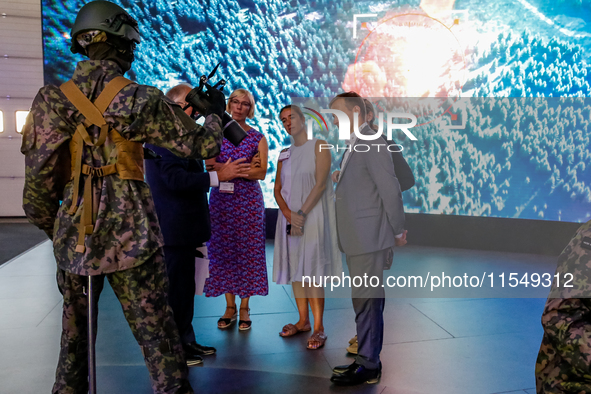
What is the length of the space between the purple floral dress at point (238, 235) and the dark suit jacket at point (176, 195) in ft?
1.64

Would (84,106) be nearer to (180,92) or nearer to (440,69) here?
(180,92)

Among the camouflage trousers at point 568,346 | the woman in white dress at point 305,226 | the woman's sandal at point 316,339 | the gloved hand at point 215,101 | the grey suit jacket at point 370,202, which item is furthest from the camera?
the woman in white dress at point 305,226

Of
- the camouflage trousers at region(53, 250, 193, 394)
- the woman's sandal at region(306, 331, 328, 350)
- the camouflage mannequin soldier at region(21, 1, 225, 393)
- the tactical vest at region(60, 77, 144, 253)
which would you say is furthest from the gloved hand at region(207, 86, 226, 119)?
the woman's sandal at region(306, 331, 328, 350)

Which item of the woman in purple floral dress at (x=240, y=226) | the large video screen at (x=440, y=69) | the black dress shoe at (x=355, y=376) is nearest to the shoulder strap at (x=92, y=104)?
Answer: the woman in purple floral dress at (x=240, y=226)

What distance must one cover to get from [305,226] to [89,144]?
1.53 metres

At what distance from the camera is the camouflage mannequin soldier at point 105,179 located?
4.94 feet

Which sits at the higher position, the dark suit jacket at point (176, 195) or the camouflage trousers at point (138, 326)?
the dark suit jacket at point (176, 195)

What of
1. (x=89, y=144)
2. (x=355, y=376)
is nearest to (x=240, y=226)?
(x=355, y=376)

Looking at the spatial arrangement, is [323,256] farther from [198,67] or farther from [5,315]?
[198,67]

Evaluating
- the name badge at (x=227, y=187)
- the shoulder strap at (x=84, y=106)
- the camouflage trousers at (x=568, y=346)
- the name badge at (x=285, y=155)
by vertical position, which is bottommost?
the camouflage trousers at (x=568, y=346)

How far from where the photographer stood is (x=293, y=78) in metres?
6.18

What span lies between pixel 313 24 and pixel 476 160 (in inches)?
108

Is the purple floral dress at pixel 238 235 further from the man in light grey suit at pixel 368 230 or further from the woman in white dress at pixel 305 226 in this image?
the man in light grey suit at pixel 368 230

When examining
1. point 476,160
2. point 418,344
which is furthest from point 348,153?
point 476,160
